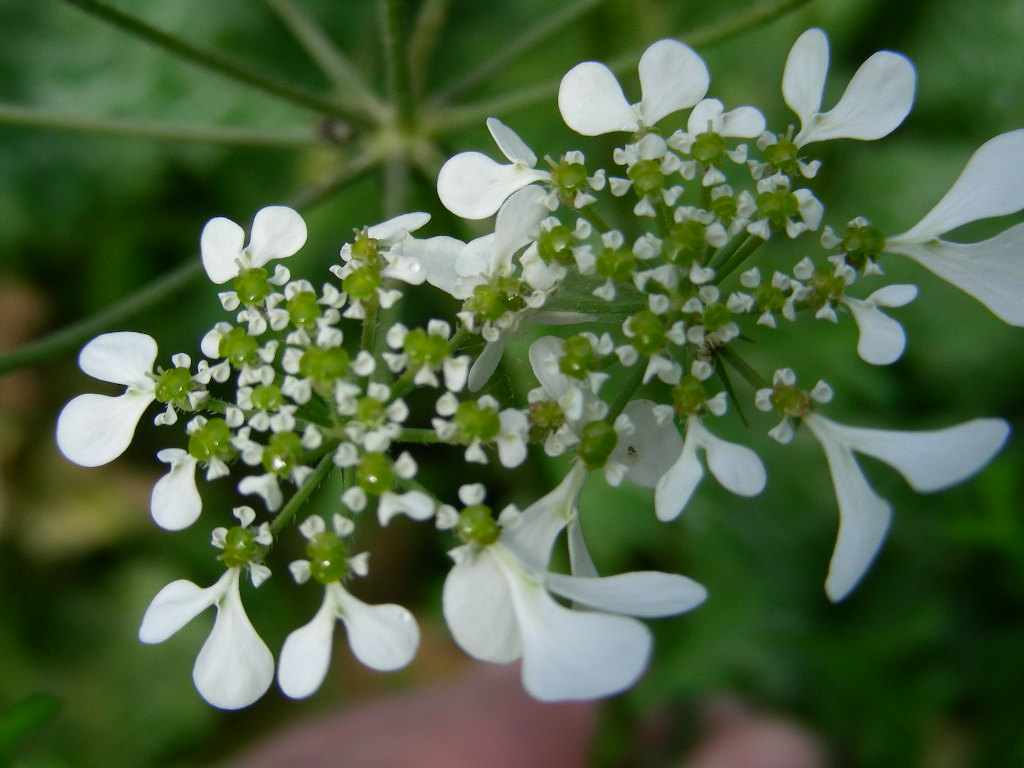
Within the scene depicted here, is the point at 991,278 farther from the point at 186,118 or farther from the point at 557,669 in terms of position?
the point at 186,118

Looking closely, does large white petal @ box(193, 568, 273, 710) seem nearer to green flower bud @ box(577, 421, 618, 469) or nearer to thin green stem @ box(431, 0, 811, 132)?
green flower bud @ box(577, 421, 618, 469)

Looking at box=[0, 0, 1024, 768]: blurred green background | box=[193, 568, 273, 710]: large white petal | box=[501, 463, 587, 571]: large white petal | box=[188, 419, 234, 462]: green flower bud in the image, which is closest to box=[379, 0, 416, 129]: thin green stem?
box=[0, 0, 1024, 768]: blurred green background

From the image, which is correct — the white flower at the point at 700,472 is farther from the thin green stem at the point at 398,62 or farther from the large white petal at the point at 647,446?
the thin green stem at the point at 398,62

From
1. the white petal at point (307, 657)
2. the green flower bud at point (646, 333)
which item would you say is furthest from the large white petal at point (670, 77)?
the white petal at point (307, 657)

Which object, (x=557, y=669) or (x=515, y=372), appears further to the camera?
(x=515, y=372)

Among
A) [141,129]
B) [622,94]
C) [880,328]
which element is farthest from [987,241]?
[141,129]

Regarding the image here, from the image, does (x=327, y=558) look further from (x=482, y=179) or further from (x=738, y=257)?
(x=738, y=257)

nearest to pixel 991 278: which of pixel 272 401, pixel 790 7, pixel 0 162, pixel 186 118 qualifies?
pixel 790 7

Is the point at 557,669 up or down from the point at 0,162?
down
